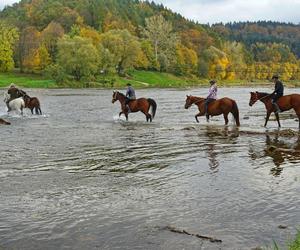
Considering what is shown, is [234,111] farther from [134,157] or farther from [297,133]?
[134,157]

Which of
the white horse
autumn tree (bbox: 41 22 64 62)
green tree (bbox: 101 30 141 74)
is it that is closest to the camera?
the white horse

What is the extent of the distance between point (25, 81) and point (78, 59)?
14567mm

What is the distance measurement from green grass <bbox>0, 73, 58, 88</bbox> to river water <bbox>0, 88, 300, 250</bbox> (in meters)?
87.5

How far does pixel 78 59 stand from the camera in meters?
110

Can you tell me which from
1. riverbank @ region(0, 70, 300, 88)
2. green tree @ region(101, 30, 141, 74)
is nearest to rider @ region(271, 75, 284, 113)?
riverbank @ region(0, 70, 300, 88)

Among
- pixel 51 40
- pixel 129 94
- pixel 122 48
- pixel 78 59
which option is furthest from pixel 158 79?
pixel 129 94

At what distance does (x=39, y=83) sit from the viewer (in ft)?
358

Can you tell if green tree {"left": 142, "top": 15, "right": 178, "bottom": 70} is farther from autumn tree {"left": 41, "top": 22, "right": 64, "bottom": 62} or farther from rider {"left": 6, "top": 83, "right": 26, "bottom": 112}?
rider {"left": 6, "top": 83, "right": 26, "bottom": 112}

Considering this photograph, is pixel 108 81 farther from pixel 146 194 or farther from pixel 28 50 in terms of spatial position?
pixel 146 194

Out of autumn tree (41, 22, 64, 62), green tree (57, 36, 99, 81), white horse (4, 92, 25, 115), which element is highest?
autumn tree (41, 22, 64, 62)

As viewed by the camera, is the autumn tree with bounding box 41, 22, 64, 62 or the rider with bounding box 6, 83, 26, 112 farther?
the autumn tree with bounding box 41, 22, 64, 62

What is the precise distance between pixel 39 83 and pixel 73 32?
127 feet

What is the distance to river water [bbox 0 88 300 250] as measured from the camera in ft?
30.0

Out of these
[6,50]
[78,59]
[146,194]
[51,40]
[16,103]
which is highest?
[51,40]
